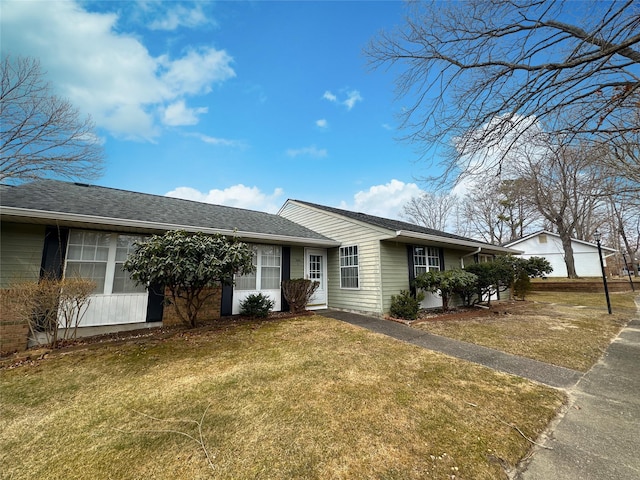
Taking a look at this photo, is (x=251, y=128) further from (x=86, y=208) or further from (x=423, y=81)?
(x=423, y=81)

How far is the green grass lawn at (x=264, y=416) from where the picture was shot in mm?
2074

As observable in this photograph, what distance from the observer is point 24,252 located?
5.49 metres

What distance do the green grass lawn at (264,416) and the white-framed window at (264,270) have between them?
370cm

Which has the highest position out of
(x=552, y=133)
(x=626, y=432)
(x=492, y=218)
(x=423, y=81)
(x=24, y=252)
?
(x=492, y=218)

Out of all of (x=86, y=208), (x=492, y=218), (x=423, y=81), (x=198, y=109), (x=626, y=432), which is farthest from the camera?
(x=492, y=218)

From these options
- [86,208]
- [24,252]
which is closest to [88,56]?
[86,208]

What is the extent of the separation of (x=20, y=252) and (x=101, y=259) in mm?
1320

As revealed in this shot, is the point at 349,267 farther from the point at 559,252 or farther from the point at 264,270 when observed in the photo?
the point at 559,252

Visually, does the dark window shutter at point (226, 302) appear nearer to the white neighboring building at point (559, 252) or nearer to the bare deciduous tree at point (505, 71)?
the bare deciduous tree at point (505, 71)

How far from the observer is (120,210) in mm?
6625

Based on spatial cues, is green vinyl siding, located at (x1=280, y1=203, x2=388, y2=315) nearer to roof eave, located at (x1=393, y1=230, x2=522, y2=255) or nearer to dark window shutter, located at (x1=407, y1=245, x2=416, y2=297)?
roof eave, located at (x1=393, y1=230, x2=522, y2=255)

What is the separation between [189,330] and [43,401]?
3.18m

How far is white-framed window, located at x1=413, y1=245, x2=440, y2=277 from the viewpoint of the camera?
9.45m

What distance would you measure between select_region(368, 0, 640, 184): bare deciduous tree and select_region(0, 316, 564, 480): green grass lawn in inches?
137
